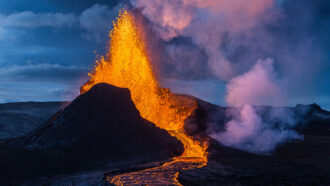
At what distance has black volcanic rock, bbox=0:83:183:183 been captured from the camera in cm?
1431

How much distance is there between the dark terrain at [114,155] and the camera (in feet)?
39.0

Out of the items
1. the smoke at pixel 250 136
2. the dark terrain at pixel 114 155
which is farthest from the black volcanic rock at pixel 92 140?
the smoke at pixel 250 136

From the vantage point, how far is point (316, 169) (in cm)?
1393

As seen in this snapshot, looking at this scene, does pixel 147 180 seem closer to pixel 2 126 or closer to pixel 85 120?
pixel 85 120

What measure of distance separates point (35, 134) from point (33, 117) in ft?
112

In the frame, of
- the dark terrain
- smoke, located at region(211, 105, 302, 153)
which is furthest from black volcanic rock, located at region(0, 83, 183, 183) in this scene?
smoke, located at region(211, 105, 302, 153)

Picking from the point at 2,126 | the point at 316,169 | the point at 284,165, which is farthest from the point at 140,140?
the point at 2,126

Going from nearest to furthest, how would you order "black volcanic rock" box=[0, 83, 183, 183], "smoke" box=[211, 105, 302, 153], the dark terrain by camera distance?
the dark terrain → "black volcanic rock" box=[0, 83, 183, 183] → "smoke" box=[211, 105, 302, 153]

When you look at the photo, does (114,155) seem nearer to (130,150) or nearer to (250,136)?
(130,150)

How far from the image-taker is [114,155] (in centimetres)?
1598

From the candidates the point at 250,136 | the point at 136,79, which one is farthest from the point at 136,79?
the point at 250,136

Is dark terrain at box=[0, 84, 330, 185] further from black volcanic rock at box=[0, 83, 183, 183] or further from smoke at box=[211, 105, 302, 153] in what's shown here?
smoke at box=[211, 105, 302, 153]

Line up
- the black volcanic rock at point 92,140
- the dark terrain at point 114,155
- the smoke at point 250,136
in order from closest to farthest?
1. the dark terrain at point 114,155
2. the black volcanic rock at point 92,140
3. the smoke at point 250,136

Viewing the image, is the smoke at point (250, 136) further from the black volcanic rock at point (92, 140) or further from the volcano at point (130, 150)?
the black volcanic rock at point (92, 140)
